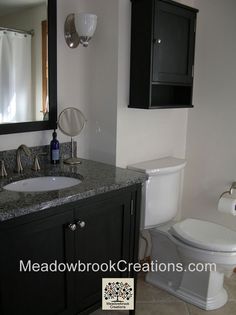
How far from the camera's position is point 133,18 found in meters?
2.00

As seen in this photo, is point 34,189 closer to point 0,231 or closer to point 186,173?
point 0,231

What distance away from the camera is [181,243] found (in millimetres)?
2035

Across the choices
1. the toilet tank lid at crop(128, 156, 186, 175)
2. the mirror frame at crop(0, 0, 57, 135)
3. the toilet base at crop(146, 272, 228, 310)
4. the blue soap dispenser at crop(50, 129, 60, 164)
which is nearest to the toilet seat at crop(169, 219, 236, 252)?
the toilet base at crop(146, 272, 228, 310)

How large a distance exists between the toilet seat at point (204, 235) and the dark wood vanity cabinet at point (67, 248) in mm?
337

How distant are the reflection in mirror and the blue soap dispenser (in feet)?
0.44

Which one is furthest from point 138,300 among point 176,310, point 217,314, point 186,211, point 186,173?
point 186,173

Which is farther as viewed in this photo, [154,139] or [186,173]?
[186,173]

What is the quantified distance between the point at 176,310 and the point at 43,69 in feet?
5.32

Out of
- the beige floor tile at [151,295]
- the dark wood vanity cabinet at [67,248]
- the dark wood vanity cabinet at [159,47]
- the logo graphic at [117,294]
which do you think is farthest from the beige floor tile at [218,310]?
the dark wood vanity cabinet at [159,47]

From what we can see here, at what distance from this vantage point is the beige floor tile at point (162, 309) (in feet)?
6.63

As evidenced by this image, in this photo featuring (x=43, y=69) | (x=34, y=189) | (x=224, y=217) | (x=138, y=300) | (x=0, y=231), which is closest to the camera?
(x=0, y=231)

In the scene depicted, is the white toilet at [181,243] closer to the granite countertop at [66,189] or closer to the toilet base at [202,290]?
the toilet base at [202,290]

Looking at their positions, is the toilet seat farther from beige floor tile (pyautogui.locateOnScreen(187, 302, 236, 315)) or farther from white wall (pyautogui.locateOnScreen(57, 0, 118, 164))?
white wall (pyautogui.locateOnScreen(57, 0, 118, 164))

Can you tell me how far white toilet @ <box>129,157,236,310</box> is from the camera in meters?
1.94
